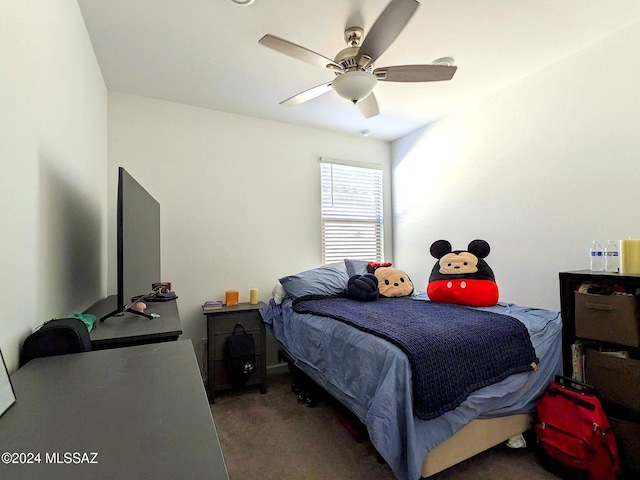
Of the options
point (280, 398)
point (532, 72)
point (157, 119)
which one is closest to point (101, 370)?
point (280, 398)

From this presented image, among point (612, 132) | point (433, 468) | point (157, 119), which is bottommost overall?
point (433, 468)

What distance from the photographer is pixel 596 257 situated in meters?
2.13

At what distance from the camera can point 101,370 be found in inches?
36.9

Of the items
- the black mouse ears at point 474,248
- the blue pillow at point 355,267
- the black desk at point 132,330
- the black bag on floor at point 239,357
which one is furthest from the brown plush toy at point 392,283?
the black desk at point 132,330

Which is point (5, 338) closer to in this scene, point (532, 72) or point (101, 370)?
point (101, 370)

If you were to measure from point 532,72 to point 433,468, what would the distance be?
293cm

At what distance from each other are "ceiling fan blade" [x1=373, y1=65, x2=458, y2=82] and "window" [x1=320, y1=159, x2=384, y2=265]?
5.61 ft

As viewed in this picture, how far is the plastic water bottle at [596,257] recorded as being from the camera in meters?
2.11

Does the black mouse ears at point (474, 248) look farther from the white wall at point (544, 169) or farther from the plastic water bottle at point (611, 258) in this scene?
the plastic water bottle at point (611, 258)

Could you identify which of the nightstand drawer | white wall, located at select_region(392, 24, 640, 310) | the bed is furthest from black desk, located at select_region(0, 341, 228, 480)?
white wall, located at select_region(392, 24, 640, 310)

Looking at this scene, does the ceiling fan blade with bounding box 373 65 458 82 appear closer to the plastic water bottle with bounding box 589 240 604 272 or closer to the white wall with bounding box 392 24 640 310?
the white wall with bounding box 392 24 640 310

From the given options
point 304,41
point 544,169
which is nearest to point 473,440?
point 544,169

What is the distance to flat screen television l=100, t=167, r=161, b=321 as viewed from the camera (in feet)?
4.79

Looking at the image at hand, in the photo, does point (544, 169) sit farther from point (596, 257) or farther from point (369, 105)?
point (369, 105)
